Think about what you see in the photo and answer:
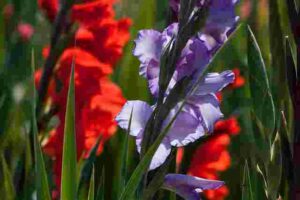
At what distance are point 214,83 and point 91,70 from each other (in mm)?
602

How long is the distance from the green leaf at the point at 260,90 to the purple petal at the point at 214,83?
65mm

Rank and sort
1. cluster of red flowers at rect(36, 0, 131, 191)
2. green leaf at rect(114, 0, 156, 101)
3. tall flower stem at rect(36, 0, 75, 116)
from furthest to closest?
green leaf at rect(114, 0, 156, 101) < cluster of red flowers at rect(36, 0, 131, 191) < tall flower stem at rect(36, 0, 75, 116)

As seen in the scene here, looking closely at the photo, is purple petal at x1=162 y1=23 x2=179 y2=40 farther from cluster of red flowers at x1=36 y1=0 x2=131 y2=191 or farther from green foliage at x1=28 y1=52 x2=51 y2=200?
cluster of red flowers at x1=36 y1=0 x2=131 y2=191

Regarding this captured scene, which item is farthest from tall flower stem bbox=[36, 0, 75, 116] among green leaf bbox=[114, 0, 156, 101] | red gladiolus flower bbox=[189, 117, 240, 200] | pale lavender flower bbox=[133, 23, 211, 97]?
pale lavender flower bbox=[133, 23, 211, 97]

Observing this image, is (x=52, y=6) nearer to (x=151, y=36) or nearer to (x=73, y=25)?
(x=73, y=25)

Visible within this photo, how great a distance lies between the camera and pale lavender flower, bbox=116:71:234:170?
1.81 ft

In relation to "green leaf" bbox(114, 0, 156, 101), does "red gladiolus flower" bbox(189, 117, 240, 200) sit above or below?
below

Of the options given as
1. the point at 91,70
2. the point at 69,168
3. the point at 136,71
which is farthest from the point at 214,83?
the point at 136,71

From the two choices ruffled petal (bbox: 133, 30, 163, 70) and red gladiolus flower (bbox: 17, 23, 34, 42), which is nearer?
ruffled petal (bbox: 133, 30, 163, 70)

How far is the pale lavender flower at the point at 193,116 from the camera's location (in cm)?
55

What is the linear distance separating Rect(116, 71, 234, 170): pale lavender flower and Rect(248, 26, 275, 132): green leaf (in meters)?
0.06

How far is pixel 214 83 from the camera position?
55cm

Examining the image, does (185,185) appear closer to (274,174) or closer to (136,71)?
(274,174)

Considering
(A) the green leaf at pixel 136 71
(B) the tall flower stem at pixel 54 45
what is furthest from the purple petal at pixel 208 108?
(A) the green leaf at pixel 136 71
